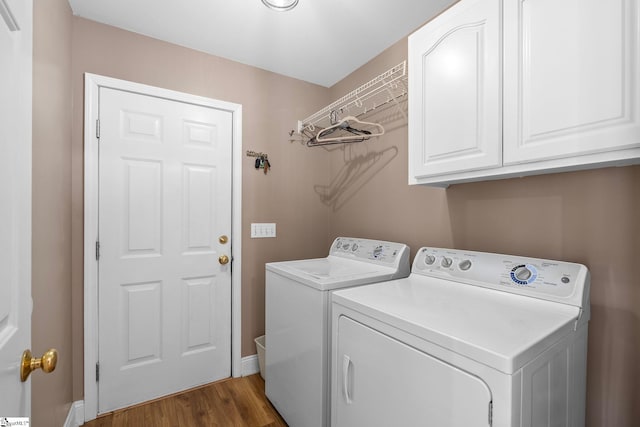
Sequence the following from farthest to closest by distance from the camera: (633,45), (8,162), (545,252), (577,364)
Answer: (545,252) < (577,364) < (633,45) < (8,162)

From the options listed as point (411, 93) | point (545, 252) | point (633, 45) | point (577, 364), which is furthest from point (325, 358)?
point (633, 45)

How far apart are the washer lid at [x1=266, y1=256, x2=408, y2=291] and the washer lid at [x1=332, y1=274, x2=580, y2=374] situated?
0.52ft

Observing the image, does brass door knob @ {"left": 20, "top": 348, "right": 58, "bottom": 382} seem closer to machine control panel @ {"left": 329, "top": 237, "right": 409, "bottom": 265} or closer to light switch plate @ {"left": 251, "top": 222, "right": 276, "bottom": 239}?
machine control panel @ {"left": 329, "top": 237, "right": 409, "bottom": 265}

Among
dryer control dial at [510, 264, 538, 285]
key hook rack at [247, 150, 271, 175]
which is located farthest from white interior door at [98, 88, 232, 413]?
dryer control dial at [510, 264, 538, 285]

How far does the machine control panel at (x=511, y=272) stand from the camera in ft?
3.51

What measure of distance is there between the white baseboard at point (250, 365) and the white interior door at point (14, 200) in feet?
5.67

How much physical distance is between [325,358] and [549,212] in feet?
4.01

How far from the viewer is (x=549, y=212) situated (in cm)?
127

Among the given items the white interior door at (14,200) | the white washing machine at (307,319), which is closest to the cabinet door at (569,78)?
the white washing machine at (307,319)

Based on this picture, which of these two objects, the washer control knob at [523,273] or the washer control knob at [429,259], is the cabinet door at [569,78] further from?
the washer control knob at [429,259]

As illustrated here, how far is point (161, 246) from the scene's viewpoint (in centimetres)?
197

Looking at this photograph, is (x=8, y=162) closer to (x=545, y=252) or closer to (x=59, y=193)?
(x=59, y=193)

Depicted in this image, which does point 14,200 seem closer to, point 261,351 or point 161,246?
point 161,246

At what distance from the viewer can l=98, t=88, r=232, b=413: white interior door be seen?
1817mm
